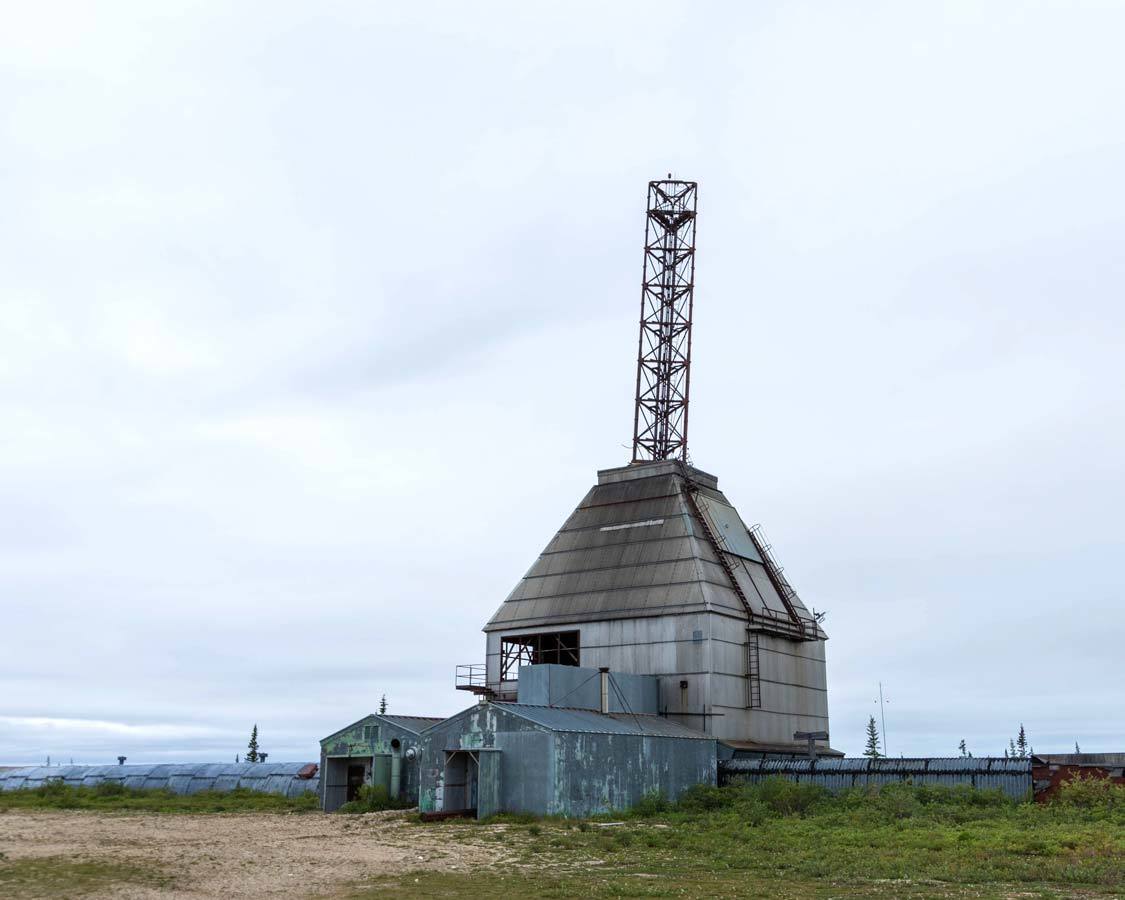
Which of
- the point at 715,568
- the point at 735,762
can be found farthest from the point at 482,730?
the point at 715,568

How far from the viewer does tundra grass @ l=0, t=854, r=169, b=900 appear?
1852 centimetres

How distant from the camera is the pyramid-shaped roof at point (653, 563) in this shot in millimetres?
47844

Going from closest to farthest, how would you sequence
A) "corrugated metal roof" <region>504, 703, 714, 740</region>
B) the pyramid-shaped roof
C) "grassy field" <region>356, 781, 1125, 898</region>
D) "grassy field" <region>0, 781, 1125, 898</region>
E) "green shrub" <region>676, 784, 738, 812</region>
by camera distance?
1. "grassy field" <region>356, 781, 1125, 898</region>
2. "grassy field" <region>0, 781, 1125, 898</region>
3. "corrugated metal roof" <region>504, 703, 714, 740</region>
4. "green shrub" <region>676, 784, 738, 812</region>
5. the pyramid-shaped roof

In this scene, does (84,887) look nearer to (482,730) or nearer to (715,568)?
(482,730)

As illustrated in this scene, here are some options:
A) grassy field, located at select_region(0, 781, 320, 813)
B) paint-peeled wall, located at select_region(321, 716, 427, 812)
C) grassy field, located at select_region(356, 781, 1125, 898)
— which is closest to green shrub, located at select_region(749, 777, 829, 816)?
grassy field, located at select_region(356, 781, 1125, 898)

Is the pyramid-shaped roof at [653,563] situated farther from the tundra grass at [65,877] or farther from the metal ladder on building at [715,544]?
the tundra grass at [65,877]

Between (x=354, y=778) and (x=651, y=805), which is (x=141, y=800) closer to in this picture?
(x=354, y=778)

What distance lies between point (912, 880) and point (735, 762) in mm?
22826

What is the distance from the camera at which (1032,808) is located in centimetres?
3194

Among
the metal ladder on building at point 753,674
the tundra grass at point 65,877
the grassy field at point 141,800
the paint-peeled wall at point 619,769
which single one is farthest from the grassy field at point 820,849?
the grassy field at point 141,800

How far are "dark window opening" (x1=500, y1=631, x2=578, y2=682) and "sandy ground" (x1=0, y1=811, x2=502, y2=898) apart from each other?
15.1 m

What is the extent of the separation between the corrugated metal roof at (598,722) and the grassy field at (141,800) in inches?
463

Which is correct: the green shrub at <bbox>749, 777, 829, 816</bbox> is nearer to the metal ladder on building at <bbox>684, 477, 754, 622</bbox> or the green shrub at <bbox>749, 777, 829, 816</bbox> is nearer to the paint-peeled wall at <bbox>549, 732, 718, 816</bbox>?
the paint-peeled wall at <bbox>549, 732, 718, 816</bbox>

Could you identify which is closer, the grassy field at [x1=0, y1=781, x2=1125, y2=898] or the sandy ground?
the grassy field at [x1=0, y1=781, x2=1125, y2=898]
